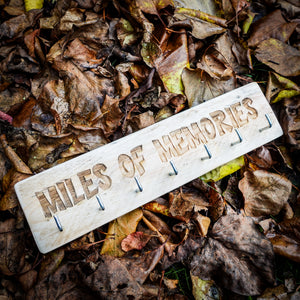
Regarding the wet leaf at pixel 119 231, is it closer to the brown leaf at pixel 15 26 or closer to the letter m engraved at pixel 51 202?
the letter m engraved at pixel 51 202

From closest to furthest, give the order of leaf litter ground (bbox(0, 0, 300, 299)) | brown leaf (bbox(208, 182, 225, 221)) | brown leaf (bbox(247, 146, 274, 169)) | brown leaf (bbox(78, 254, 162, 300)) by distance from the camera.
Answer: brown leaf (bbox(78, 254, 162, 300)), leaf litter ground (bbox(0, 0, 300, 299)), brown leaf (bbox(208, 182, 225, 221)), brown leaf (bbox(247, 146, 274, 169))

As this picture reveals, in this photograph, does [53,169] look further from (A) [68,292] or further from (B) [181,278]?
(B) [181,278]

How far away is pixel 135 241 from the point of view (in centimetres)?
Result: 123

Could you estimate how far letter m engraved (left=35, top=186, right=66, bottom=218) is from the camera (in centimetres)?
115

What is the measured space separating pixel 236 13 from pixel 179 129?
0.84 metres

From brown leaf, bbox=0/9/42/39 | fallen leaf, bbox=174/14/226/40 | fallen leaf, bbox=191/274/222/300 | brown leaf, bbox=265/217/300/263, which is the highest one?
fallen leaf, bbox=174/14/226/40

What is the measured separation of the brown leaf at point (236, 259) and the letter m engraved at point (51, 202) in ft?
2.51

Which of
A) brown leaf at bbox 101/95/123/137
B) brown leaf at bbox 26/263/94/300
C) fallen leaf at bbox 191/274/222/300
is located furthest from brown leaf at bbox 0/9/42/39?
fallen leaf at bbox 191/274/222/300

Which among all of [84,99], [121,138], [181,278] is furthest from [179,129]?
[181,278]

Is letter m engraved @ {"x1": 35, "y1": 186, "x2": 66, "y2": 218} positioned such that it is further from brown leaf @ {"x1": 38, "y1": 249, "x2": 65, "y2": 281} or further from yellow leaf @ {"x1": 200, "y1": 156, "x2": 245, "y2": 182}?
yellow leaf @ {"x1": 200, "y1": 156, "x2": 245, "y2": 182}

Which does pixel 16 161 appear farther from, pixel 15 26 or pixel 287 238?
pixel 287 238

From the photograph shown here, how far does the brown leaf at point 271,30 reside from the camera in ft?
4.95

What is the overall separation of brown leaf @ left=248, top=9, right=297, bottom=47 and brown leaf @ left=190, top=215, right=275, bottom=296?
1.18m

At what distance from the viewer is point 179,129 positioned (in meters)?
1.30
